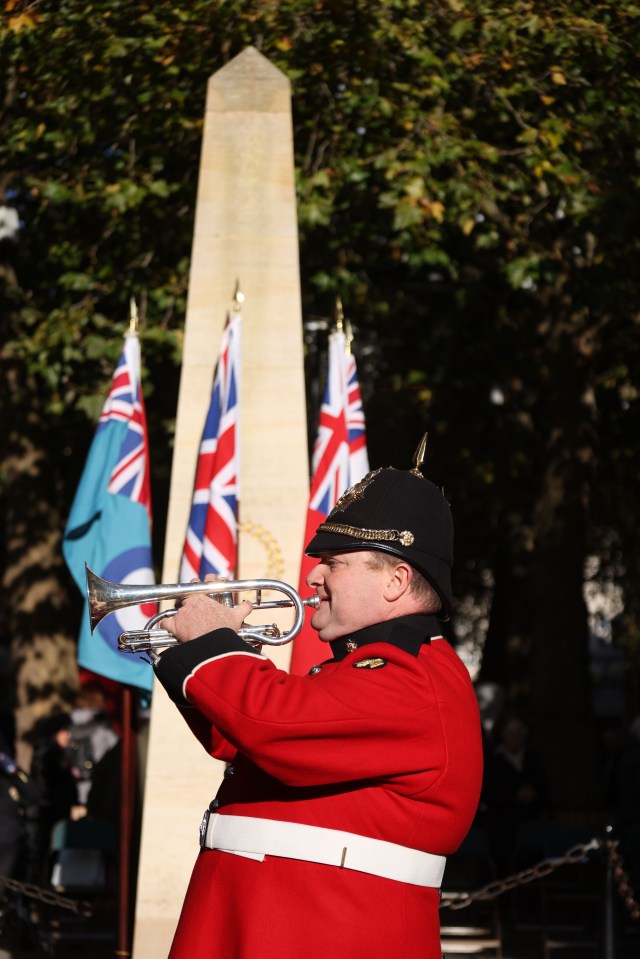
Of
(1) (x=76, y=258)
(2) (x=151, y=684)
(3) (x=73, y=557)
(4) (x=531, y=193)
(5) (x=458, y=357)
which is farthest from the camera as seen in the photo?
(5) (x=458, y=357)

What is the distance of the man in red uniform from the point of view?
10.7 ft

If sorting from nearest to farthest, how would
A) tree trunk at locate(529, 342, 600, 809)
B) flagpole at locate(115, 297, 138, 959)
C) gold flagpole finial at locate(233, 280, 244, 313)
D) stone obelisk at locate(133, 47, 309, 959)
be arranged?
stone obelisk at locate(133, 47, 309, 959), gold flagpole finial at locate(233, 280, 244, 313), flagpole at locate(115, 297, 138, 959), tree trunk at locate(529, 342, 600, 809)

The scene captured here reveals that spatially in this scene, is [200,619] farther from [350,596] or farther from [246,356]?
[246,356]

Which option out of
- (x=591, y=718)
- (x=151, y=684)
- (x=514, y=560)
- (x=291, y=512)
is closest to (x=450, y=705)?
(x=291, y=512)

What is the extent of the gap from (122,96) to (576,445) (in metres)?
5.67

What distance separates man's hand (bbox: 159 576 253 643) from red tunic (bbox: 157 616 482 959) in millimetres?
55

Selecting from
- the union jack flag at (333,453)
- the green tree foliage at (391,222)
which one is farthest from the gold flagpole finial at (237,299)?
the green tree foliage at (391,222)

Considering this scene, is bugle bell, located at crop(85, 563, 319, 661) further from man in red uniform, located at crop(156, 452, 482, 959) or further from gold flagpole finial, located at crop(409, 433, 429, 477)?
gold flagpole finial, located at crop(409, 433, 429, 477)

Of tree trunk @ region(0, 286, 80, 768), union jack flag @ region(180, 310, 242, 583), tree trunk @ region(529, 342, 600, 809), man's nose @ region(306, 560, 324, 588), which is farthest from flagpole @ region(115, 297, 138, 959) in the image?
tree trunk @ region(529, 342, 600, 809)

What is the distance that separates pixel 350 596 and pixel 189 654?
0.43m

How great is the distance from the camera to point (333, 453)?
838 centimetres

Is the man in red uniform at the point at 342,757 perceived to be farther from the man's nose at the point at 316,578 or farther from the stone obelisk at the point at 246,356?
the stone obelisk at the point at 246,356

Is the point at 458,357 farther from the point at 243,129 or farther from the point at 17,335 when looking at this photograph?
the point at 243,129

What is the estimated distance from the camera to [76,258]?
1385 centimetres
